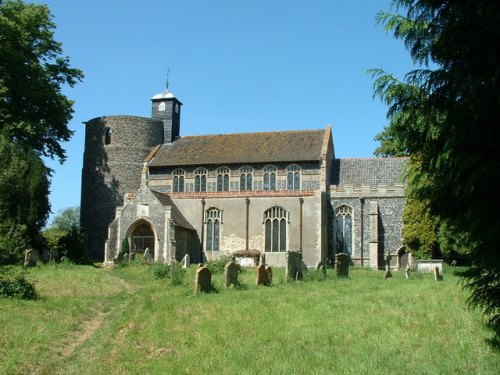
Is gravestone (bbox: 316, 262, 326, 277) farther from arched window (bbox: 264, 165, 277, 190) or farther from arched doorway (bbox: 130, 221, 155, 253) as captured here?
arched doorway (bbox: 130, 221, 155, 253)

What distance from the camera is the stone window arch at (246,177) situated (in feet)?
122

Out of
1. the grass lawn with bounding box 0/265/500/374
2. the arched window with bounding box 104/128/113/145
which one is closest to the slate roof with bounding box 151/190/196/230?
the arched window with bounding box 104/128/113/145

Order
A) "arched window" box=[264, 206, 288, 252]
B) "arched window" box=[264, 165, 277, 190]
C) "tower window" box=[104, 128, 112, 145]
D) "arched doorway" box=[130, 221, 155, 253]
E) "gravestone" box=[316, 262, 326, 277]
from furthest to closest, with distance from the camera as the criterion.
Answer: "tower window" box=[104, 128, 112, 145]
"arched window" box=[264, 165, 277, 190]
"arched window" box=[264, 206, 288, 252]
"arched doorway" box=[130, 221, 155, 253]
"gravestone" box=[316, 262, 326, 277]

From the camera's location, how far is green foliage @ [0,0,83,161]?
30219 millimetres

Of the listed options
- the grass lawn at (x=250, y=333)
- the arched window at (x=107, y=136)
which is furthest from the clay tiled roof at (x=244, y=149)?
the grass lawn at (x=250, y=333)

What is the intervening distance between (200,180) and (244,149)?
3.67 metres

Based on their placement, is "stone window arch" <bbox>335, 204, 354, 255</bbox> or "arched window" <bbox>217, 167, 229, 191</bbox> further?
"arched window" <bbox>217, 167, 229, 191</bbox>

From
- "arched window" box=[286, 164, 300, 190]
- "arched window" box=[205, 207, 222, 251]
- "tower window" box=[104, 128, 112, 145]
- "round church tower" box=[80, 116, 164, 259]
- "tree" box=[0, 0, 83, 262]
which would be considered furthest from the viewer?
"tower window" box=[104, 128, 112, 145]

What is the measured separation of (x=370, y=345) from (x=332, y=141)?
31127mm

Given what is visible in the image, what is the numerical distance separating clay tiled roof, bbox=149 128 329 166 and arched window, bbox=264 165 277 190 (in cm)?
52

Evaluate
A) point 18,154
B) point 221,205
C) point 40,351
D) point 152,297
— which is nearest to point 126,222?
point 221,205

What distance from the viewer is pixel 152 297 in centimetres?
1591

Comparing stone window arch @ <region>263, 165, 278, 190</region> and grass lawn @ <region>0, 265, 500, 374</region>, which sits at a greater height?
stone window arch @ <region>263, 165, 278, 190</region>

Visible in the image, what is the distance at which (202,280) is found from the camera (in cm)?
1608
